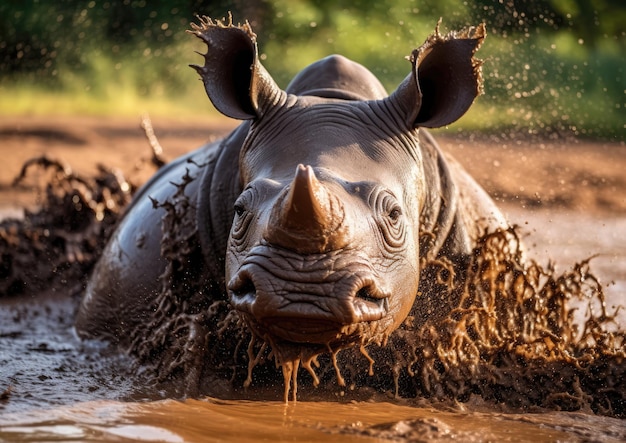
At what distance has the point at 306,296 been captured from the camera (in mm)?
4297

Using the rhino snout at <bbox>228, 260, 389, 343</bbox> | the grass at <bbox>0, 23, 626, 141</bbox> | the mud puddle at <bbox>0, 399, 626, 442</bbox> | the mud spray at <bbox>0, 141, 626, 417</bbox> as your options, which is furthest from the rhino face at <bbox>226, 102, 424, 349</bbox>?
the grass at <bbox>0, 23, 626, 141</bbox>

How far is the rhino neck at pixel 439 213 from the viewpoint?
570 cm

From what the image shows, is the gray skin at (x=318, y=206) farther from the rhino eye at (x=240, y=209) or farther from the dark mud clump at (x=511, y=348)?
the dark mud clump at (x=511, y=348)

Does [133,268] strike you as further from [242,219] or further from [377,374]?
[242,219]

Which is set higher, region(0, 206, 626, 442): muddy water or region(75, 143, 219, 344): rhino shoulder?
region(75, 143, 219, 344): rhino shoulder

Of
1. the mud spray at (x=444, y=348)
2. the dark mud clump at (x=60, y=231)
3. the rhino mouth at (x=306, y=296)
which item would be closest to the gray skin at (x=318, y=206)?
the rhino mouth at (x=306, y=296)

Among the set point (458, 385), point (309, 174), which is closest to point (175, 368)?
point (458, 385)

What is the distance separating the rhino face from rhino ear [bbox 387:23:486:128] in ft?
0.57

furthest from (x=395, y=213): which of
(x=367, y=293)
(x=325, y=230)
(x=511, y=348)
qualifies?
(x=511, y=348)

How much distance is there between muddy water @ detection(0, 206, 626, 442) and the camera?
15.4ft

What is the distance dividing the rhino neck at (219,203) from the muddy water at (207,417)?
2.40 feet

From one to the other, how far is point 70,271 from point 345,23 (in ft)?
35.4

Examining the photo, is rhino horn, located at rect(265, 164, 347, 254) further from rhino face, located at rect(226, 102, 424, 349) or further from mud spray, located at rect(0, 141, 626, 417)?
mud spray, located at rect(0, 141, 626, 417)

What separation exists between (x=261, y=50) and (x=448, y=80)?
506 inches
